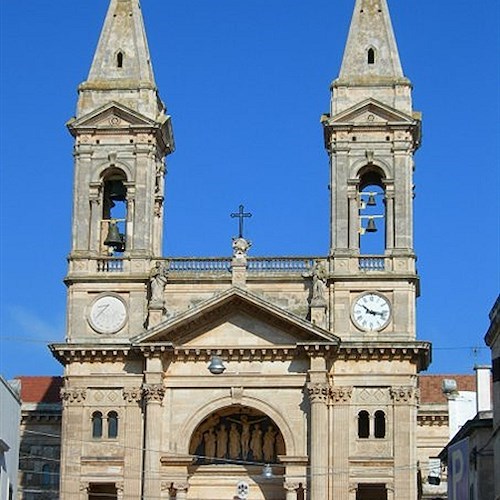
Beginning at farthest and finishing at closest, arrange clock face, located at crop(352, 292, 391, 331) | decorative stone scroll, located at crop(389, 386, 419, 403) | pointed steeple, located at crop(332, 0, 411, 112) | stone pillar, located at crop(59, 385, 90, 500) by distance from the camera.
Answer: pointed steeple, located at crop(332, 0, 411, 112) < clock face, located at crop(352, 292, 391, 331) < stone pillar, located at crop(59, 385, 90, 500) < decorative stone scroll, located at crop(389, 386, 419, 403)

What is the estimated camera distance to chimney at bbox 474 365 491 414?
62.0 meters

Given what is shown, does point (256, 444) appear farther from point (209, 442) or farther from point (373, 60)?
point (373, 60)

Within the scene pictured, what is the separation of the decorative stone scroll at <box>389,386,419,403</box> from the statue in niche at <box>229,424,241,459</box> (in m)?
6.21

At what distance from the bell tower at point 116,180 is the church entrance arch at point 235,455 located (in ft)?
15.2

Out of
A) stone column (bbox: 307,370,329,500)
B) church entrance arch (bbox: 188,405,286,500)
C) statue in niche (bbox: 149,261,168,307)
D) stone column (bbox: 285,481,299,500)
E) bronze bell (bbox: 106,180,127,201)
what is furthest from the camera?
bronze bell (bbox: 106,180,127,201)

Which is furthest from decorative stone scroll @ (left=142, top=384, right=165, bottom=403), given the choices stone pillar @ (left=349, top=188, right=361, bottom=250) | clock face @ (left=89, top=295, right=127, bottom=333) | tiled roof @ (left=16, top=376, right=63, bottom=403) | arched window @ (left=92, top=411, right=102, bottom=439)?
tiled roof @ (left=16, top=376, right=63, bottom=403)

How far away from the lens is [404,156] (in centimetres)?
6244

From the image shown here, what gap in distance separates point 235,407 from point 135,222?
24.7 ft

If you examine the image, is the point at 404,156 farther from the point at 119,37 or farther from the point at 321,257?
the point at 119,37

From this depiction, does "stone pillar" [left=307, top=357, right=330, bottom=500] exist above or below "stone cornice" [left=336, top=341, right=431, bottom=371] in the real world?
below

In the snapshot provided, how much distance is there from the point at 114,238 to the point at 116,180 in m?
2.73

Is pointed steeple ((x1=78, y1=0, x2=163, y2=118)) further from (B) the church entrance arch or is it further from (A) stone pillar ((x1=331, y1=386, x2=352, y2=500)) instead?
(A) stone pillar ((x1=331, y1=386, x2=352, y2=500))

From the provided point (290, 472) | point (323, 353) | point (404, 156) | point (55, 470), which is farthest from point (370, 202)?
point (55, 470)

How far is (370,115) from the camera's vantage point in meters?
62.8
